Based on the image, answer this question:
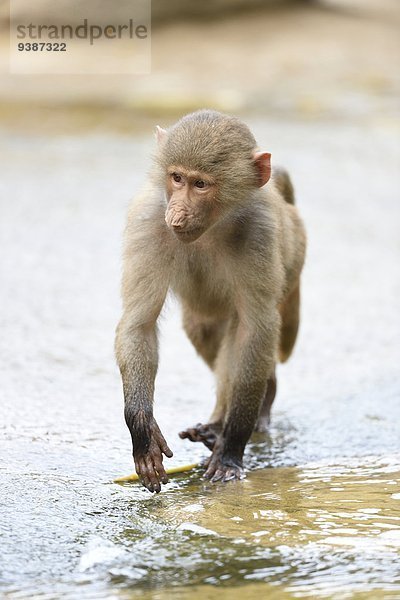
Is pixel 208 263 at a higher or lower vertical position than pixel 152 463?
higher

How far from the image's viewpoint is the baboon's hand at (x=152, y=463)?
5105mm

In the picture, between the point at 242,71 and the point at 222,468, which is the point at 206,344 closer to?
the point at 222,468

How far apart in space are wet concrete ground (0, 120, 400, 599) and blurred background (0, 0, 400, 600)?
0.01 m

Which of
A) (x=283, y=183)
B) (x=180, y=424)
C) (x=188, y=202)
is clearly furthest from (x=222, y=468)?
(x=283, y=183)

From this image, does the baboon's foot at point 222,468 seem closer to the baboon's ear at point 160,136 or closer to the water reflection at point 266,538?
the water reflection at point 266,538

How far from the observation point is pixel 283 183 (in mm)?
6570

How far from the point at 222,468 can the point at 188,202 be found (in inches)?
51.8

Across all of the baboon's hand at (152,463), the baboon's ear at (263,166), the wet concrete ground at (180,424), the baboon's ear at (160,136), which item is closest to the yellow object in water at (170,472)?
the wet concrete ground at (180,424)

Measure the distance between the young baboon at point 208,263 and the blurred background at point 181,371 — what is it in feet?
0.89

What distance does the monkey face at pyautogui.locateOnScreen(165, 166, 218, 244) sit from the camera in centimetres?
514

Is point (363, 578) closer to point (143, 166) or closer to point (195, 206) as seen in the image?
point (195, 206)

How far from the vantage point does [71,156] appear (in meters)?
12.8

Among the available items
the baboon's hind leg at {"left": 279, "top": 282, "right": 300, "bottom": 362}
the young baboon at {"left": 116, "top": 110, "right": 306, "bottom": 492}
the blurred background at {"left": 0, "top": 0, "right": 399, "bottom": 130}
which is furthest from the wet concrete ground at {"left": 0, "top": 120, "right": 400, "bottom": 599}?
the blurred background at {"left": 0, "top": 0, "right": 399, "bottom": 130}

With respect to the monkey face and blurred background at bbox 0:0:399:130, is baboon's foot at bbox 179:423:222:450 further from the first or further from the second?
blurred background at bbox 0:0:399:130
